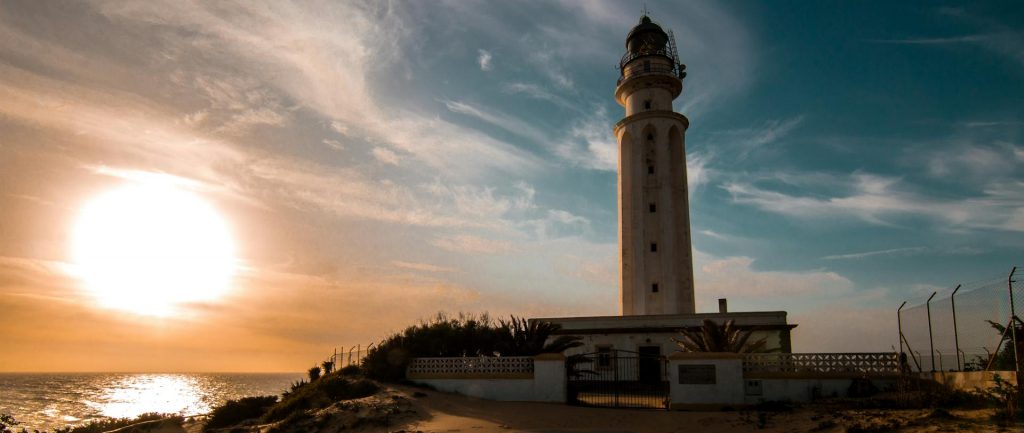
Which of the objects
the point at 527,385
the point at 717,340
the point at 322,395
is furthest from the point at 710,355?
the point at 322,395

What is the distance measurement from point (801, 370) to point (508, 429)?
336 inches

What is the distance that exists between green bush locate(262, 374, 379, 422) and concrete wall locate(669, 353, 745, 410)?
926 centimetres

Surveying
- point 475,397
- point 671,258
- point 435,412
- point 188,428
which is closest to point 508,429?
point 435,412

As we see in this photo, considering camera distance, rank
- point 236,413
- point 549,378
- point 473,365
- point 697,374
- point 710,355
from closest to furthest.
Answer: point 697,374, point 710,355, point 549,378, point 473,365, point 236,413

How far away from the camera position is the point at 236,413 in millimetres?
23859

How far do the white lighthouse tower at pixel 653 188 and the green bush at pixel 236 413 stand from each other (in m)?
18.5

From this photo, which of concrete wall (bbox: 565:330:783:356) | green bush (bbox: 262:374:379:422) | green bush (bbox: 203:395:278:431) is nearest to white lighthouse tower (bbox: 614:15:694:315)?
concrete wall (bbox: 565:330:783:356)

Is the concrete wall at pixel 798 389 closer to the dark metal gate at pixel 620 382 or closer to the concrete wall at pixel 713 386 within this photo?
the concrete wall at pixel 713 386

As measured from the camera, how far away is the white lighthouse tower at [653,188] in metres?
34.0

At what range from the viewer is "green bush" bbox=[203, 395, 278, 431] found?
2314 cm

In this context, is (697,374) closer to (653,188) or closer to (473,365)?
(473,365)

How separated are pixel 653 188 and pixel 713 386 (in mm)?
18691

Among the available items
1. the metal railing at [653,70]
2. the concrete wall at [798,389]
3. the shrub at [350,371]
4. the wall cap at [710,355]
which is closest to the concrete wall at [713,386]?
the wall cap at [710,355]

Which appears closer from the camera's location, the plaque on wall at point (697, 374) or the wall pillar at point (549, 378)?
the plaque on wall at point (697, 374)
